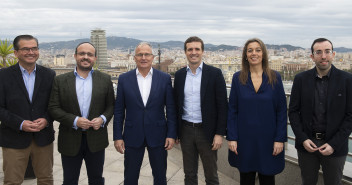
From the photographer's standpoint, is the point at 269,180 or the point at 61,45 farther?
the point at 61,45

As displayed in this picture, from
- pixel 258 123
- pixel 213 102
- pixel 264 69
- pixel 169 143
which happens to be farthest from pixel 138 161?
pixel 264 69

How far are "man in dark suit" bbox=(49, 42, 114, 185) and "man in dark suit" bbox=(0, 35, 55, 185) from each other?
122mm

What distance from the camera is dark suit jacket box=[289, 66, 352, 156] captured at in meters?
2.09

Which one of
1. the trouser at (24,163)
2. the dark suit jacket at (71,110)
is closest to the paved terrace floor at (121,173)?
the trouser at (24,163)

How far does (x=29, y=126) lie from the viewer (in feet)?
7.84

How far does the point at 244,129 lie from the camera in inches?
91.4

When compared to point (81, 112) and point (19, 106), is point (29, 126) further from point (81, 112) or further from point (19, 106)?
point (81, 112)

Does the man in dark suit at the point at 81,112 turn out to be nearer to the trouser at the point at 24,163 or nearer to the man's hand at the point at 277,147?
the trouser at the point at 24,163

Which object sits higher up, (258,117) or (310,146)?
(258,117)

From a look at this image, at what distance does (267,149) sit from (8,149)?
2064mm

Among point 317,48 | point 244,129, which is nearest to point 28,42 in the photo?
point 244,129

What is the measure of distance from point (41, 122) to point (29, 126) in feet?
0.32

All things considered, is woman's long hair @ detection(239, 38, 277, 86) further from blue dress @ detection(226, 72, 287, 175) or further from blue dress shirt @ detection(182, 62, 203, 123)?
blue dress shirt @ detection(182, 62, 203, 123)

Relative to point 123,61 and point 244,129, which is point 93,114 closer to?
point 244,129
